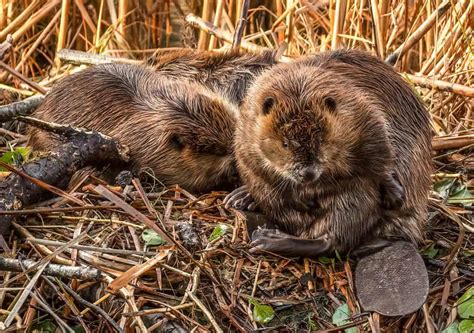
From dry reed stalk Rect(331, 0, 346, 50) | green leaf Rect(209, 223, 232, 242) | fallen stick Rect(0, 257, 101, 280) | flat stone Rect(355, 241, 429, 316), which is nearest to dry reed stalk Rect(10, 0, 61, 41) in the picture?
dry reed stalk Rect(331, 0, 346, 50)

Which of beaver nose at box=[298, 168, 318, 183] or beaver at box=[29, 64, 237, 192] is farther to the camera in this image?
beaver at box=[29, 64, 237, 192]

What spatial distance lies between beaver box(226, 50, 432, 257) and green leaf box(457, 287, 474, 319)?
0.35 meters

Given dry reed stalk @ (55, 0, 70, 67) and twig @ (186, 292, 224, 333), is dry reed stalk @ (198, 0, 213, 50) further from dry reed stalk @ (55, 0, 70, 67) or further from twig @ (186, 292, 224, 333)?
twig @ (186, 292, 224, 333)

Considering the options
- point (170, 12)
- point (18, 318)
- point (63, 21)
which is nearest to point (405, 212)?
point (18, 318)

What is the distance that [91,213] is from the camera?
139 inches

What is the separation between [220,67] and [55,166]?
4.24ft

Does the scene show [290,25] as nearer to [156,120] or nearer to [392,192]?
[156,120]

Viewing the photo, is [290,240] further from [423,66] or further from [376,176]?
[423,66]

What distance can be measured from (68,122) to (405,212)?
1607 millimetres

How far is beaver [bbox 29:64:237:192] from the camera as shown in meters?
4.04

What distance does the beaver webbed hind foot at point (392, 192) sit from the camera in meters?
3.39

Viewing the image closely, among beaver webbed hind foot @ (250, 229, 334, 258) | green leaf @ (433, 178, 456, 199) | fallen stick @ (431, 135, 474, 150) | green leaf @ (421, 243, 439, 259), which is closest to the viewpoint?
beaver webbed hind foot @ (250, 229, 334, 258)

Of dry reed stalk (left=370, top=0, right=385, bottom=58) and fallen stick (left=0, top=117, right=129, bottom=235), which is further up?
dry reed stalk (left=370, top=0, right=385, bottom=58)

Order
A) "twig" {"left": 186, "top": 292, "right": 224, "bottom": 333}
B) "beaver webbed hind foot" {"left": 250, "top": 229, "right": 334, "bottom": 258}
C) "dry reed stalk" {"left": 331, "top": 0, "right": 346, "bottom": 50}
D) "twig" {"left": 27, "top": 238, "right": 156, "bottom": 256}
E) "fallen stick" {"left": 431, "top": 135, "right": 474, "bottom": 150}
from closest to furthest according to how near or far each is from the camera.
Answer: "twig" {"left": 186, "top": 292, "right": 224, "bottom": 333}
"twig" {"left": 27, "top": 238, "right": 156, "bottom": 256}
"beaver webbed hind foot" {"left": 250, "top": 229, "right": 334, "bottom": 258}
"fallen stick" {"left": 431, "top": 135, "right": 474, "bottom": 150}
"dry reed stalk" {"left": 331, "top": 0, "right": 346, "bottom": 50}
